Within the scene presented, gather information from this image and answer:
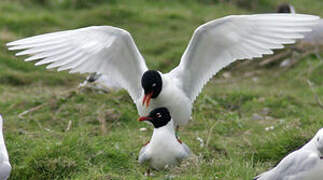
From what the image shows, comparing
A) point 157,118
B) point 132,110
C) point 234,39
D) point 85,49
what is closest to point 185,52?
point 234,39

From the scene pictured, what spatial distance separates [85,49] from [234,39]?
125 centimetres

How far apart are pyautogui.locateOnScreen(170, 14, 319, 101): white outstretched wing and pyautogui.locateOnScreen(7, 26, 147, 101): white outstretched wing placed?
0.46m

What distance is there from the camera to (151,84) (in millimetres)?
4781

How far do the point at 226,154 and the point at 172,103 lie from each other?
663 millimetres

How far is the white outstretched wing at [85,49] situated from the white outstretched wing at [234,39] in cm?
46

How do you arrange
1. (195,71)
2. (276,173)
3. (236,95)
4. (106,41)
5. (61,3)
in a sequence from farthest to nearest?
(61,3) → (236,95) → (195,71) → (106,41) → (276,173)

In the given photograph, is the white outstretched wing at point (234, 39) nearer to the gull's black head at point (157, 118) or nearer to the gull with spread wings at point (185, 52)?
the gull with spread wings at point (185, 52)

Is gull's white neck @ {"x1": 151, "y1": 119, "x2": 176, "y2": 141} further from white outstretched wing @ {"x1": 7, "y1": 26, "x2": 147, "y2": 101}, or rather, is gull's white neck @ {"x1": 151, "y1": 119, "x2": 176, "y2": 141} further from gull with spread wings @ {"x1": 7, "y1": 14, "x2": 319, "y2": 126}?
white outstretched wing @ {"x1": 7, "y1": 26, "x2": 147, "y2": 101}

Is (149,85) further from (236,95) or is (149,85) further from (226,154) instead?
(236,95)

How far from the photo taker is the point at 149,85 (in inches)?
188

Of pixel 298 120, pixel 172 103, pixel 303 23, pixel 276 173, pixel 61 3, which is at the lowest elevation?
pixel 61 3

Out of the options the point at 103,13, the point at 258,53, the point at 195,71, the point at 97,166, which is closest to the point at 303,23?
the point at 258,53

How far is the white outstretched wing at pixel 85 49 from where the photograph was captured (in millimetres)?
4734

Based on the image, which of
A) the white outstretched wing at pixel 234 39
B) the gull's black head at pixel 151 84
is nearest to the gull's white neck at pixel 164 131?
the gull's black head at pixel 151 84
